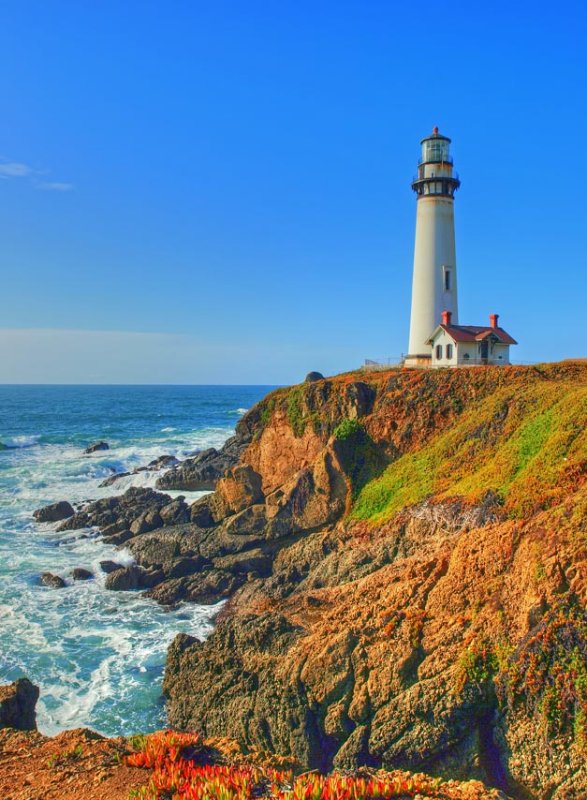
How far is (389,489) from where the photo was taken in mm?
21969

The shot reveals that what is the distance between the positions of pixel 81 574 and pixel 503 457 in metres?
16.2

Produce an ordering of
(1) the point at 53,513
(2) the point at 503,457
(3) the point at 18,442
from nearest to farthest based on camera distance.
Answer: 1. (2) the point at 503,457
2. (1) the point at 53,513
3. (3) the point at 18,442

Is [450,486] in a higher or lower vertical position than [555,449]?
lower

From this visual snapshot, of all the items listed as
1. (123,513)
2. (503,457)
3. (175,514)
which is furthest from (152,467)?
(503,457)

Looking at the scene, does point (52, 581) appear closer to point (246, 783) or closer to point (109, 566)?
point (109, 566)

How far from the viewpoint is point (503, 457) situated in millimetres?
18734

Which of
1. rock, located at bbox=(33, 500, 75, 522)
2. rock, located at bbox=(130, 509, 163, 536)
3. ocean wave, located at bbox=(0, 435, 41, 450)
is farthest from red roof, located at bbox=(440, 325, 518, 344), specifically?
ocean wave, located at bbox=(0, 435, 41, 450)

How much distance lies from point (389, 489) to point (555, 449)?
658cm

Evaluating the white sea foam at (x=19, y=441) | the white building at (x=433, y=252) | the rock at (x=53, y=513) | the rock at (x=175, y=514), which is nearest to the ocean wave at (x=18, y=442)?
the white sea foam at (x=19, y=441)

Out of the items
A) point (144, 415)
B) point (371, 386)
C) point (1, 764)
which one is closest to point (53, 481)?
point (371, 386)

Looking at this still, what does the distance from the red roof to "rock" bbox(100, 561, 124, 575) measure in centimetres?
1908

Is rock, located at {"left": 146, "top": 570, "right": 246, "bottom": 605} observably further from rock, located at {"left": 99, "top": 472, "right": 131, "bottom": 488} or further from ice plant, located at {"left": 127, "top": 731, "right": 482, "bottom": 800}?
rock, located at {"left": 99, "top": 472, "right": 131, "bottom": 488}

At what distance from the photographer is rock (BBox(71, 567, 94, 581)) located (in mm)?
23812

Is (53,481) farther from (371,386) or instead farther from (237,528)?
(371,386)
